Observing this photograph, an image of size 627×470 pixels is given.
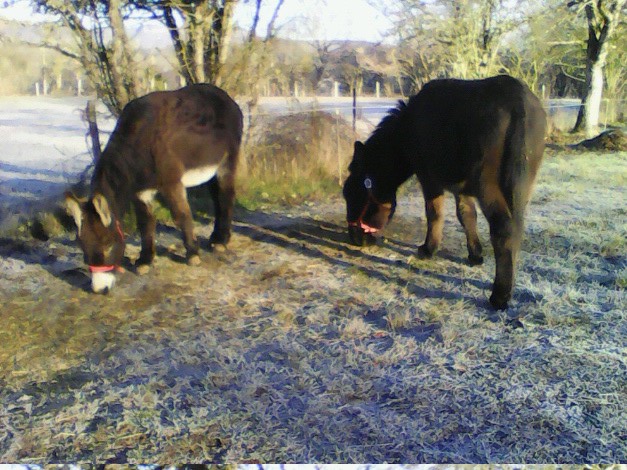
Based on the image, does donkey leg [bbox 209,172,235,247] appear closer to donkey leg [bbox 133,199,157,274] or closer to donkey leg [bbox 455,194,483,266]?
donkey leg [bbox 133,199,157,274]

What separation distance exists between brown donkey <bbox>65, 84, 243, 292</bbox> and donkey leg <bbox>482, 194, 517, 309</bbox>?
2.91 meters

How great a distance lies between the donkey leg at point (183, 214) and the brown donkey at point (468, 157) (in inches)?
70.9

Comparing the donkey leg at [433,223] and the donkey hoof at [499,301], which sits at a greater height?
the donkey leg at [433,223]

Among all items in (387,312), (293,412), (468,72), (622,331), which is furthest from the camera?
(468,72)

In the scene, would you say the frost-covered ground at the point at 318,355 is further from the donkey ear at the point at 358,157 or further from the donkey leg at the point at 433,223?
the donkey ear at the point at 358,157

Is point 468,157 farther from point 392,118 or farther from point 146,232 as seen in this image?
point 146,232

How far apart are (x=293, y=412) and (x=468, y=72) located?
1338 cm

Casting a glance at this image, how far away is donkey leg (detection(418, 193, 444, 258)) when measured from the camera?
16.4ft

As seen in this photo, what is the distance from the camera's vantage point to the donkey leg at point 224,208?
19.4 feet

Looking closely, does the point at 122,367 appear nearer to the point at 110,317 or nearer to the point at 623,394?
the point at 110,317

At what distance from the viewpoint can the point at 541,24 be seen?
16.7 m

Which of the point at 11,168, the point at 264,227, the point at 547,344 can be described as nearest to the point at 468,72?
the point at 264,227

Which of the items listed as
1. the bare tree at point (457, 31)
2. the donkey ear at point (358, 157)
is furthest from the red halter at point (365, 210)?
the bare tree at point (457, 31)

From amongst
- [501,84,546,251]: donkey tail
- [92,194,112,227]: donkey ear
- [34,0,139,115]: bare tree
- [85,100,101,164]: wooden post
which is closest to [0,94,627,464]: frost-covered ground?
[92,194,112,227]: donkey ear
